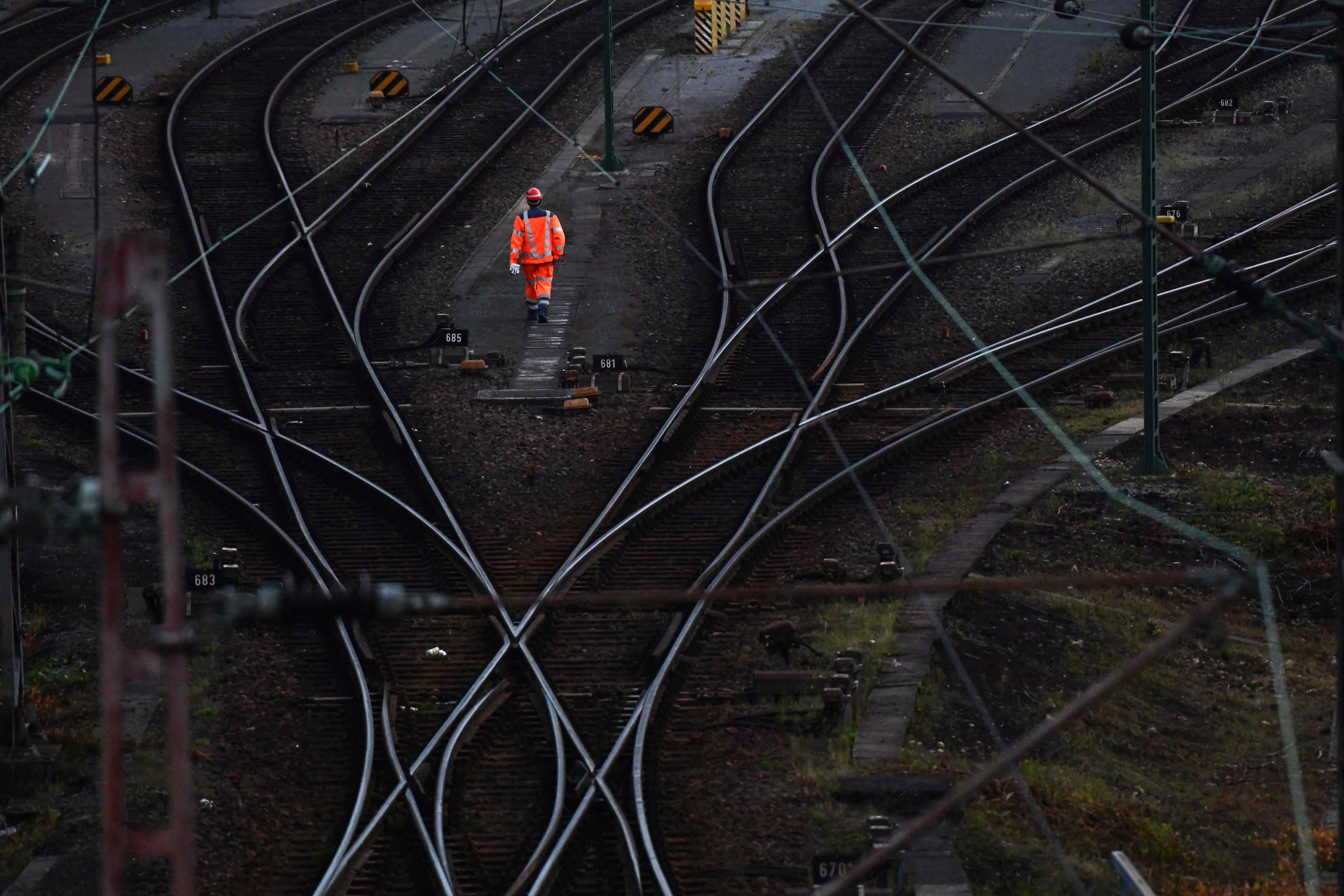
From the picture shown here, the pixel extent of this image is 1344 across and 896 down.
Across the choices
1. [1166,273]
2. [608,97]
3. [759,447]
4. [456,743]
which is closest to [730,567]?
[759,447]

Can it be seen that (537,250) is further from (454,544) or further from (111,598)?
(111,598)

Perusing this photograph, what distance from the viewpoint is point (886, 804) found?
11828 millimetres

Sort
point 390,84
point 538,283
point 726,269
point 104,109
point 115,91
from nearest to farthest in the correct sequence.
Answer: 1. point 538,283
2. point 726,269
3. point 115,91
4. point 104,109
5. point 390,84

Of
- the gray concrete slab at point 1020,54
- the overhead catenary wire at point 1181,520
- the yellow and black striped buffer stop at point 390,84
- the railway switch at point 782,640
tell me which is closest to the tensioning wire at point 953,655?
the railway switch at point 782,640

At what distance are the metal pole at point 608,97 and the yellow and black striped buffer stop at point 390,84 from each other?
378 centimetres

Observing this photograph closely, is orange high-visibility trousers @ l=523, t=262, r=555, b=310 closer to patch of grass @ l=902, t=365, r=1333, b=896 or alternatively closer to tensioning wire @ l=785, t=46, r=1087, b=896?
tensioning wire @ l=785, t=46, r=1087, b=896

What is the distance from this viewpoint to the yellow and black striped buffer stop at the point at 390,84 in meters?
29.9

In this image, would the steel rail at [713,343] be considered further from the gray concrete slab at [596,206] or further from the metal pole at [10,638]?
the metal pole at [10,638]

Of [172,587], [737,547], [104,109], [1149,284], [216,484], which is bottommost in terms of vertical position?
[737,547]

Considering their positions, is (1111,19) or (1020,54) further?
(1111,19)

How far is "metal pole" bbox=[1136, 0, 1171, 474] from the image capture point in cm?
1719

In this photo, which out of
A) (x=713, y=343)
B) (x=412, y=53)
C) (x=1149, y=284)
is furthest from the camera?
(x=412, y=53)

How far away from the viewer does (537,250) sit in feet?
71.3

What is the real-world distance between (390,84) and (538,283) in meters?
9.15
